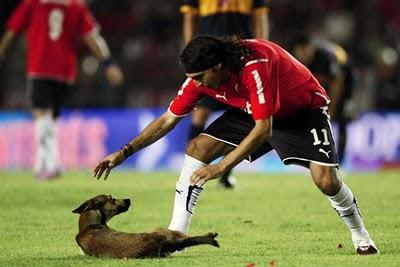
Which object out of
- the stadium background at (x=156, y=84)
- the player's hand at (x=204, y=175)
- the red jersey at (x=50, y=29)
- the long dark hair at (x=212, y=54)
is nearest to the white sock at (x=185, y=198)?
the long dark hair at (x=212, y=54)

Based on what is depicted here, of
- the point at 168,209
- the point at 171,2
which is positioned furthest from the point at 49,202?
the point at 171,2

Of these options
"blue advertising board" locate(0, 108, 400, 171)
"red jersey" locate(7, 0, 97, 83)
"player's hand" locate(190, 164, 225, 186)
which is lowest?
"blue advertising board" locate(0, 108, 400, 171)

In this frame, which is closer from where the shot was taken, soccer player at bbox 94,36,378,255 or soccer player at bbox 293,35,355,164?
soccer player at bbox 94,36,378,255

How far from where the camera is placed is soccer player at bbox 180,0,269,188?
42.0 ft

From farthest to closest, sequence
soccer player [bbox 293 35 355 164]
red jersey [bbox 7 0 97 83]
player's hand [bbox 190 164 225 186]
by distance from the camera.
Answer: red jersey [bbox 7 0 97 83], soccer player [bbox 293 35 355 164], player's hand [bbox 190 164 225 186]

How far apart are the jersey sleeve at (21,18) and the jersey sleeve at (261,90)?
823 centimetres

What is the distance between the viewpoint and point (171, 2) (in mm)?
23547

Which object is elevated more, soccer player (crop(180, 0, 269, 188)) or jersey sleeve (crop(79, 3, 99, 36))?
soccer player (crop(180, 0, 269, 188))

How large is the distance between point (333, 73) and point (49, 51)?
156 inches

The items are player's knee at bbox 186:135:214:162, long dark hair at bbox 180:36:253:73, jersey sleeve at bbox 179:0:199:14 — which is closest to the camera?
long dark hair at bbox 180:36:253:73

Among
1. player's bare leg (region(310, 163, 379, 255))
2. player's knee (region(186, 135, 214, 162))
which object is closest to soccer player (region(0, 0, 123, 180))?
player's knee (region(186, 135, 214, 162))

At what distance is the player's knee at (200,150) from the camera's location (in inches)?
312

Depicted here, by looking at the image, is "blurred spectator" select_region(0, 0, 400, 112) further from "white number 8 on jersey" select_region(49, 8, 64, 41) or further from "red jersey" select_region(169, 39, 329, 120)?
"red jersey" select_region(169, 39, 329, 120)

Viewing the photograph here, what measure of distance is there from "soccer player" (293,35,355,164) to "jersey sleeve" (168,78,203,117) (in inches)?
279
